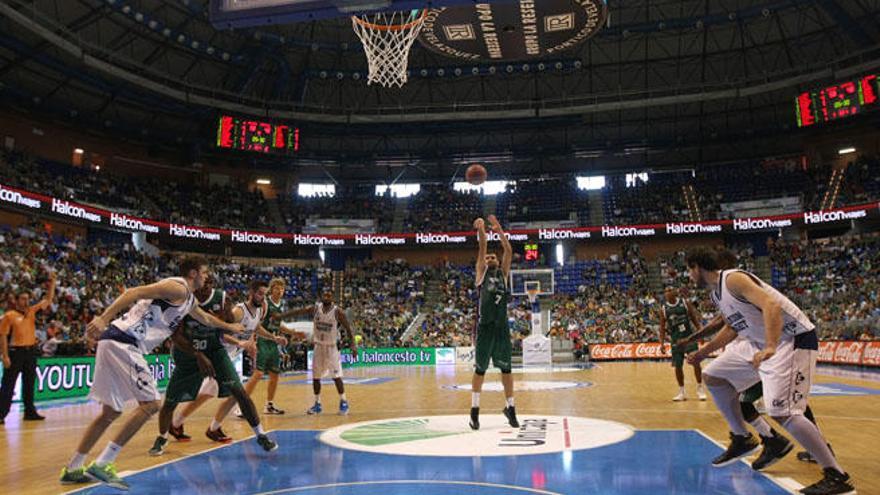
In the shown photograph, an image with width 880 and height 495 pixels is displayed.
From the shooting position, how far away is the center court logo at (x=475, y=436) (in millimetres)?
7305

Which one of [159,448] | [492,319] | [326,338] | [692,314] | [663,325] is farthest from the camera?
[663,325]

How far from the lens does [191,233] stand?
35906 millimetres

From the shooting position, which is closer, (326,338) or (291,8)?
(291,8)

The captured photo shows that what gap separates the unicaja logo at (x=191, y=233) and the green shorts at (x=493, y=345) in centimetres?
2968

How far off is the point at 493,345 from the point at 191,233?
30.4 meters

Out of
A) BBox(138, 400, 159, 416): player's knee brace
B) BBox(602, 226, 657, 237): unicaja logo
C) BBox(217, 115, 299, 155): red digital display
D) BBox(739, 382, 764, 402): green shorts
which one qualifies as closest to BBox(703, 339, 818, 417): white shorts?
BBox(739, 382, 764, 402): green shorts

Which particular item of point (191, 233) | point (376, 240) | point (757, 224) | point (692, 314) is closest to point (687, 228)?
point (757, 224)

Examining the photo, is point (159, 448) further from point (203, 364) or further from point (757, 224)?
point (757, 224)

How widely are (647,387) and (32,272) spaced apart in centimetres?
2130

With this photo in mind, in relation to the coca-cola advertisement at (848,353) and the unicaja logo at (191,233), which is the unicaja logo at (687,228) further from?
the unicaja logo at (191,233)

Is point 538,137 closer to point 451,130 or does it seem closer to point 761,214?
point 451,130

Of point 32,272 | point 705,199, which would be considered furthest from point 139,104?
point 705,199

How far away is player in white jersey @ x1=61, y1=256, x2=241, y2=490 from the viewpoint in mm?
5980

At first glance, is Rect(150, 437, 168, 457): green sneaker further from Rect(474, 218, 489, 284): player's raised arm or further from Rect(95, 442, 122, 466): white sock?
Rect(474, 218, 489, 284): player's raised arm
